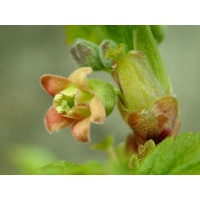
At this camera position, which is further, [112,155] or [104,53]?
[112,155]

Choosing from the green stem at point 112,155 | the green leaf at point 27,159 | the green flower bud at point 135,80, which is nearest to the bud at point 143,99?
the green flower bud at point 135,80

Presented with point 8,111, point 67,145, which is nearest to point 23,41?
point 8,111

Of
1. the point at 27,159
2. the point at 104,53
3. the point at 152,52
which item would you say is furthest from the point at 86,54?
the point at 27,159

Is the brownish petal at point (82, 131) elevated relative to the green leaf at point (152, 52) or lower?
lower

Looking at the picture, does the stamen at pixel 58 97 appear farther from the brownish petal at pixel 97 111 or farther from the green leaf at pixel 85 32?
the green leaf at pixel 85 32

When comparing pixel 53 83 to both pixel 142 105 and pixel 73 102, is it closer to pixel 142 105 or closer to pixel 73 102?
pixel 73 102
